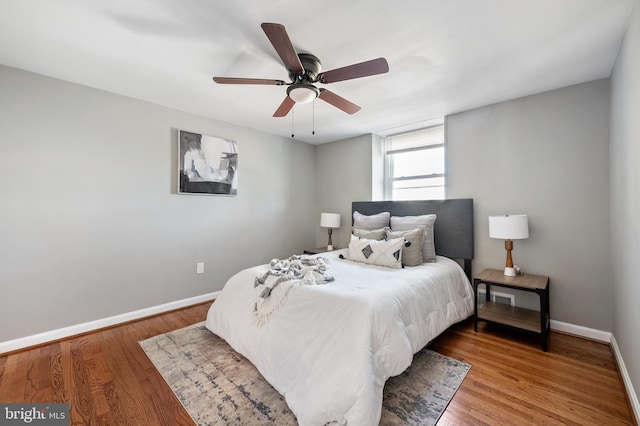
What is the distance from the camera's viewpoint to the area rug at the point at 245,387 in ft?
5.08

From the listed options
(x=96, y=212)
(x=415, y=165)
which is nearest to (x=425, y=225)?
(x=415, y=165)

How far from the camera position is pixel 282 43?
4.95 feet

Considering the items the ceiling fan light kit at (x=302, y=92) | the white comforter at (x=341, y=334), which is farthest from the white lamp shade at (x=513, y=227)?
the ceiling fan light kit at (x=302, y=92)

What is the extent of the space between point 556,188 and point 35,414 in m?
4.42

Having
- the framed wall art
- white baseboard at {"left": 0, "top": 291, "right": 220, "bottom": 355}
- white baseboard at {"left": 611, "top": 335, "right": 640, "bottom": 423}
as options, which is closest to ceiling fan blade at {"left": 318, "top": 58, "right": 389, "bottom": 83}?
the framed wall art

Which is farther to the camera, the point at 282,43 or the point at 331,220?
the point at 331,220

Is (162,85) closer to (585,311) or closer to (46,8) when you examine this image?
(46,8)

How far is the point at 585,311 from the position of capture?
8.10ft

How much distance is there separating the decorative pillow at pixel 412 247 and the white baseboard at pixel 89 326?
2.64 metres

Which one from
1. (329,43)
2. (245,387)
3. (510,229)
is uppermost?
(329,43)

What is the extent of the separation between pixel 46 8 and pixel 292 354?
2.64 m

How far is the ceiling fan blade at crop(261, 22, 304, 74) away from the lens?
1368 mm

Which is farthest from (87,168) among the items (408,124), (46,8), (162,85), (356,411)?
(408,124)

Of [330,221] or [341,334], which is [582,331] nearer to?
[341,334]
